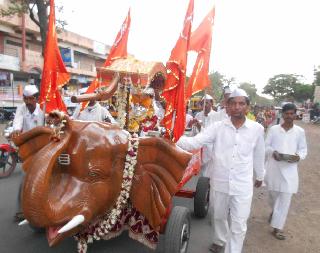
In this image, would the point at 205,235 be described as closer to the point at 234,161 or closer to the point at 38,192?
the point at 234,161

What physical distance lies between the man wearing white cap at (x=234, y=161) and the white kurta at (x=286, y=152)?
925mm

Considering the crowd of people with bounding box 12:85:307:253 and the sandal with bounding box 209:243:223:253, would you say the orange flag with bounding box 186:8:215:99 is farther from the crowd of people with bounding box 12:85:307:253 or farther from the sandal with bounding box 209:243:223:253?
the sandal with bounding box 209:243:223:253

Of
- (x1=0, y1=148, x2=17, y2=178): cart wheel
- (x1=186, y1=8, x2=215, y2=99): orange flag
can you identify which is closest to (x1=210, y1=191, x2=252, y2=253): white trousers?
(x1=186, y1=8, x2=215, y2=99): orange flag

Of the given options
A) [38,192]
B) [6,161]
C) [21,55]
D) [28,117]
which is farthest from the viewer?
[21,55]

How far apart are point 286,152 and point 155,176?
2.24 metres

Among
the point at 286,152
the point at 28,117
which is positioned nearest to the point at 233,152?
the point at 286,152

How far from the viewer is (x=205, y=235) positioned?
4.41 metres

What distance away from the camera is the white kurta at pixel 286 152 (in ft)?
14.6

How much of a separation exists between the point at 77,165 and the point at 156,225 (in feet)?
3.37

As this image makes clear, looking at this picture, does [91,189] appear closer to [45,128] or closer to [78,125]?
[78,125]

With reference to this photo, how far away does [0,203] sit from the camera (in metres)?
5.21

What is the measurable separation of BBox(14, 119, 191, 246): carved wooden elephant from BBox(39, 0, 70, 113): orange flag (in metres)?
1.30

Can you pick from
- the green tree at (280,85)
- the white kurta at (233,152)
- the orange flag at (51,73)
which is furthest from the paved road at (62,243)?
the green tree at (280,85)

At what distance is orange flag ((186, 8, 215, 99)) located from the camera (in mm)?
4367
